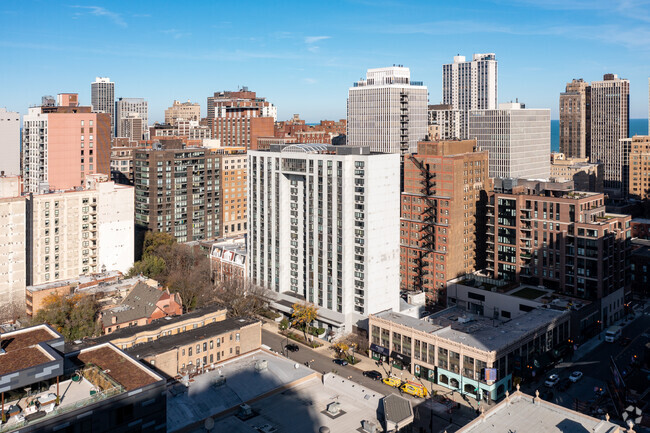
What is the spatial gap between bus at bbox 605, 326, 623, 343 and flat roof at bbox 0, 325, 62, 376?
98257mm

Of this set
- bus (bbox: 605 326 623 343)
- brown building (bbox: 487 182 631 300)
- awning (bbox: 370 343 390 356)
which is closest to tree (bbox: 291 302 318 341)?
awning (bbox: 370 343 390 356)

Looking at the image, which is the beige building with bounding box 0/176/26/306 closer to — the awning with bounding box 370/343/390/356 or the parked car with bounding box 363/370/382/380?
the awning with bounding box 370/343/390/356

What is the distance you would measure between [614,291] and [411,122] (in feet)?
290

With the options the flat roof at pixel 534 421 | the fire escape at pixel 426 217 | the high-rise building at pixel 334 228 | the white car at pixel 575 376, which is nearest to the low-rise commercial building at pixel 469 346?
the white car at pixel 575 376

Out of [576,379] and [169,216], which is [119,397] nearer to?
[576,379]

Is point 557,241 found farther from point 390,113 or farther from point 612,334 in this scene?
point 390,113

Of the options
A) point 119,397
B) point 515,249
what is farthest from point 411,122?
point 119,397

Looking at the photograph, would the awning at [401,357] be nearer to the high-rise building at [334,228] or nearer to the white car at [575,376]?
the high-rise building at [334,228]

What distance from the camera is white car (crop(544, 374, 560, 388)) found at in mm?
95369

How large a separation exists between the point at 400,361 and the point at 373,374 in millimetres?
6270

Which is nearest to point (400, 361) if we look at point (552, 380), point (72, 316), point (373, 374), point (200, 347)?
point (373, 374)

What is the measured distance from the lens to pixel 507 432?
192ft

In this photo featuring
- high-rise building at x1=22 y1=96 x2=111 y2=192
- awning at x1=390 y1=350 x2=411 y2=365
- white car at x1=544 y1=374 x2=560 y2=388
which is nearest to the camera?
white car at x1=544 y1=374 x2=560 y2=388

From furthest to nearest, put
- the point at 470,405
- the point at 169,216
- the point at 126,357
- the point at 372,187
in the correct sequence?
the point at 169,216 → the point at 372,187 → the point at 470,405 → the point at 126,357
